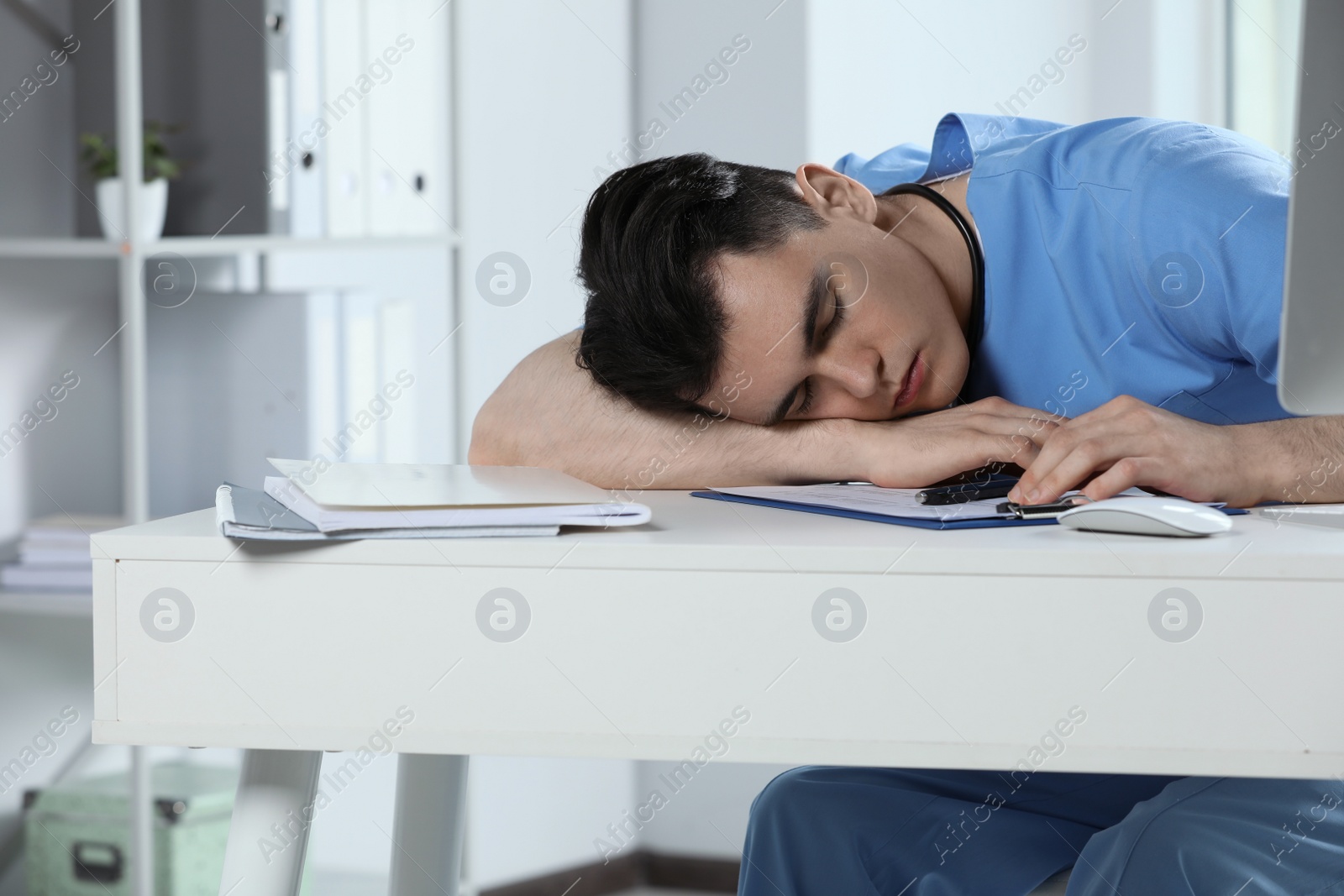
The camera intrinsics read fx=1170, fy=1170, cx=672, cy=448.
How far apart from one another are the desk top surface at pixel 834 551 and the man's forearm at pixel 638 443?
0.44 metres

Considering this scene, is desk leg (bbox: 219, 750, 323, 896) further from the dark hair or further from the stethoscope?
the stethoscope

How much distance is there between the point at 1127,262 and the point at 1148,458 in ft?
0.99

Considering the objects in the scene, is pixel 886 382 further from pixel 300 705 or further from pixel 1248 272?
pixel 300 705

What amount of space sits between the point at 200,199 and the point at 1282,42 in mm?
1947

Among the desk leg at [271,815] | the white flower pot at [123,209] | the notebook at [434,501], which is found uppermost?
the white flower pot at [123,209]

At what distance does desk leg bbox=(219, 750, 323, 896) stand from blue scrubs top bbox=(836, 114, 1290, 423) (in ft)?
2.44

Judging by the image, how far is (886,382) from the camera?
1.07 m

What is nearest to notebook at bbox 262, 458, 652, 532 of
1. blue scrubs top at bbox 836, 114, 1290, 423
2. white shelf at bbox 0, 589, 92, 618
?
blue scrubs top at bbox 836, 114, 1290, 423

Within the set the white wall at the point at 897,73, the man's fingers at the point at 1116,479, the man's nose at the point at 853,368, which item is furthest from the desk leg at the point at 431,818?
the white wall at the point at 897,73

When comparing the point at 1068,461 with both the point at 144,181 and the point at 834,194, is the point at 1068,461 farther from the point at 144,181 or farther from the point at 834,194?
the point at 144,181

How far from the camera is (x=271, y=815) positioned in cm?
69

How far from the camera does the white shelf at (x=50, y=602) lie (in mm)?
1806

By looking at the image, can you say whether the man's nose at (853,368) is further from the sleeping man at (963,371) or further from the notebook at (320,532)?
the notebook at (320,532)

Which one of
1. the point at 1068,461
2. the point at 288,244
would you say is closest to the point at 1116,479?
the point at 1068,461
